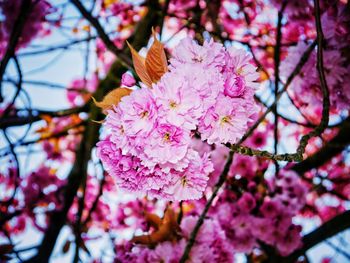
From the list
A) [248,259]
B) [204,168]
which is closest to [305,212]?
[248,259]

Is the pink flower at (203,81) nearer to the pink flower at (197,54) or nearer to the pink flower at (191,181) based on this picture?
the pink flower at (197,54)

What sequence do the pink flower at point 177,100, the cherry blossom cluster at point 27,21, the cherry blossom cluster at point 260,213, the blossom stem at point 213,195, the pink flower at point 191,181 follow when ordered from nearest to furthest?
1. the pink flower at point 177,100
2. the pink flower at point 191,181
3. the blossom stem at point 213,195
4. the cherry blossom cluster at point 260,213
5. the cherry blossom cluster at point 27,21

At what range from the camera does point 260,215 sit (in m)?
2.90

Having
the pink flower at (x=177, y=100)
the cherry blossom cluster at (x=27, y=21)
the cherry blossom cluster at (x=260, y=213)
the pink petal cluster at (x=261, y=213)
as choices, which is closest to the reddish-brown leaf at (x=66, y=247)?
the cherry blossom cluster at (x=260, y=213)

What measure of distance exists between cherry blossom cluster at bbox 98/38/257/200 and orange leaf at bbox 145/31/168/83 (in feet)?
0.10

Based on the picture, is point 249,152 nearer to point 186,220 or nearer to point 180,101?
point 180,101

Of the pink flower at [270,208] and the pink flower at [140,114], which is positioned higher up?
the pink flower at [270,208]

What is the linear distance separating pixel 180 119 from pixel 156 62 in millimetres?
192

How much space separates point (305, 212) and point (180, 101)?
3904mm

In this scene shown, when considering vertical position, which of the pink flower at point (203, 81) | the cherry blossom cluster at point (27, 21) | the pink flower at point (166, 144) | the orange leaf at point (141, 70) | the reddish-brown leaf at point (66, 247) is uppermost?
the cherry blossom cluster at point (27, 21)

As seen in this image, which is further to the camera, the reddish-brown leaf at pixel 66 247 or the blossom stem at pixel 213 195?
the reddish-brown leaf at pixel 66 247

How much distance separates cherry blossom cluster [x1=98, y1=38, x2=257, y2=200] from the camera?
3.16 ft

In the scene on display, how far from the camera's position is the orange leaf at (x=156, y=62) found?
1029mm

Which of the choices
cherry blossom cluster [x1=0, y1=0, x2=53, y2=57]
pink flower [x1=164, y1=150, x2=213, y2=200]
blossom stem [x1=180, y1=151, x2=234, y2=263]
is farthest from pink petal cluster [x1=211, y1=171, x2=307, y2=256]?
cherry blossom cluster [x1=0, y1=0, x2=53, y2=57]
